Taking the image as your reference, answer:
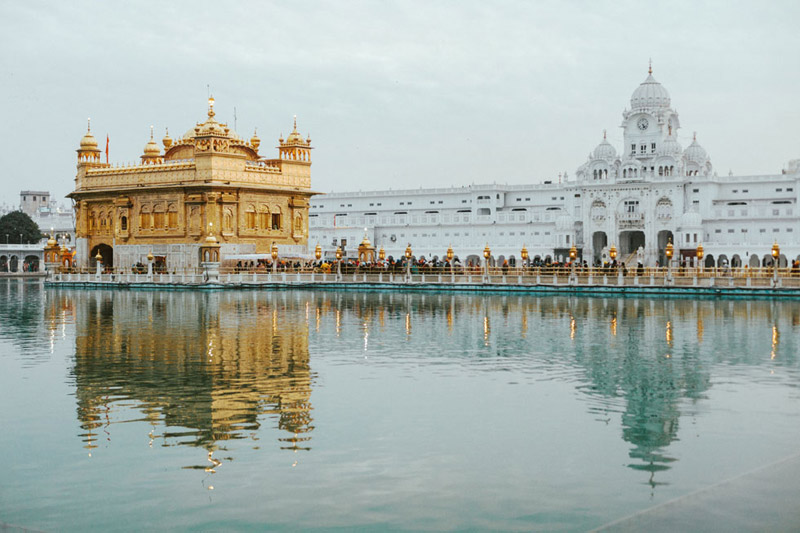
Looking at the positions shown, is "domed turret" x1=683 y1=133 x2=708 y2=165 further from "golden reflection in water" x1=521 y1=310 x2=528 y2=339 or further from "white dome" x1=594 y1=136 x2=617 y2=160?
"golden reflection in water" x1=521 y1=310 x2=528 y2=339

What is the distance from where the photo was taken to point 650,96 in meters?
85.4

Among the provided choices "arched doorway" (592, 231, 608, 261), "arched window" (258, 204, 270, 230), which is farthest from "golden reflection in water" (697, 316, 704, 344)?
"arched doorway" (592, 231, 608, 261)

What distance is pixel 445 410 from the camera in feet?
42.0

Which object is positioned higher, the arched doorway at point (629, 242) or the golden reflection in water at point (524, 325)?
the arched doorway at point (629, 242)

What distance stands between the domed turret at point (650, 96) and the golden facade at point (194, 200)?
38.7 meters

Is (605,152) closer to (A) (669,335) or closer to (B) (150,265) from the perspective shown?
(B) (150,265)

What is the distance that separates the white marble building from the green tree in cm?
3273

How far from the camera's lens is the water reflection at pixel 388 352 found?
1222 centimetres

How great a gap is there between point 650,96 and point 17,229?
6751 cm

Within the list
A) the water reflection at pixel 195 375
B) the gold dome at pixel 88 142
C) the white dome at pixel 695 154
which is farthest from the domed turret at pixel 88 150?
the white dome at pixel 695 154

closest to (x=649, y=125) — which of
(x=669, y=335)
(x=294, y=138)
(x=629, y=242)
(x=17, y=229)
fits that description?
(x=629, y=242)

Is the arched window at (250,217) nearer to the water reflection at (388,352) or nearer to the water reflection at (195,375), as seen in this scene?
the water reflection at (388,352)

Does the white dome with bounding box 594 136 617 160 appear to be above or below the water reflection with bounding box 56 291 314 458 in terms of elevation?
above

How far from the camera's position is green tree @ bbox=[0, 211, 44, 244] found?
105 meters
